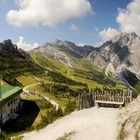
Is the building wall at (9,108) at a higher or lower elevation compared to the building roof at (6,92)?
lower

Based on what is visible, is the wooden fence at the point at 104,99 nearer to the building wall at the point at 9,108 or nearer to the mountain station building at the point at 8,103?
the mountain station building at the point at 8,103

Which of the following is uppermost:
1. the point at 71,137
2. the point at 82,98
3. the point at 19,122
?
the point at 82,98

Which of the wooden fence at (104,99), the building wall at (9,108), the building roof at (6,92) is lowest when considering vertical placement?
the building wall at (9,108)

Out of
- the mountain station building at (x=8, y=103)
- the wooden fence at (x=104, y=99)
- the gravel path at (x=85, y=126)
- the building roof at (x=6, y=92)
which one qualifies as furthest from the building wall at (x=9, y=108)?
the gravel path at (x=85, y=126)

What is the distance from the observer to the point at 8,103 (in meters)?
89.2

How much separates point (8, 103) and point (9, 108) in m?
2.23

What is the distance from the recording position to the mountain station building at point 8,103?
8356cm

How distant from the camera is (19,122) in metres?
86.9

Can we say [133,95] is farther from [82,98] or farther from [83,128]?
[83,128]

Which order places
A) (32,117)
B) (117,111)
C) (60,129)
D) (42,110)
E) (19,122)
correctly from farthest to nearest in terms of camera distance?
(42,110) < (32,117) < (19,122) < (117,111) < (60,129)

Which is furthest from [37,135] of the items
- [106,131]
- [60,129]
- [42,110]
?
[42,110]

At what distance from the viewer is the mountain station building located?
8356cm

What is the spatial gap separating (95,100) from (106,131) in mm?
13217

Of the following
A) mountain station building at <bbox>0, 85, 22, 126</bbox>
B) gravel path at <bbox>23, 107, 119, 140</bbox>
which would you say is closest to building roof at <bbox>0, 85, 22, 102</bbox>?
mountain station building at <bbox>0, 85, 22, 126</bbox>
